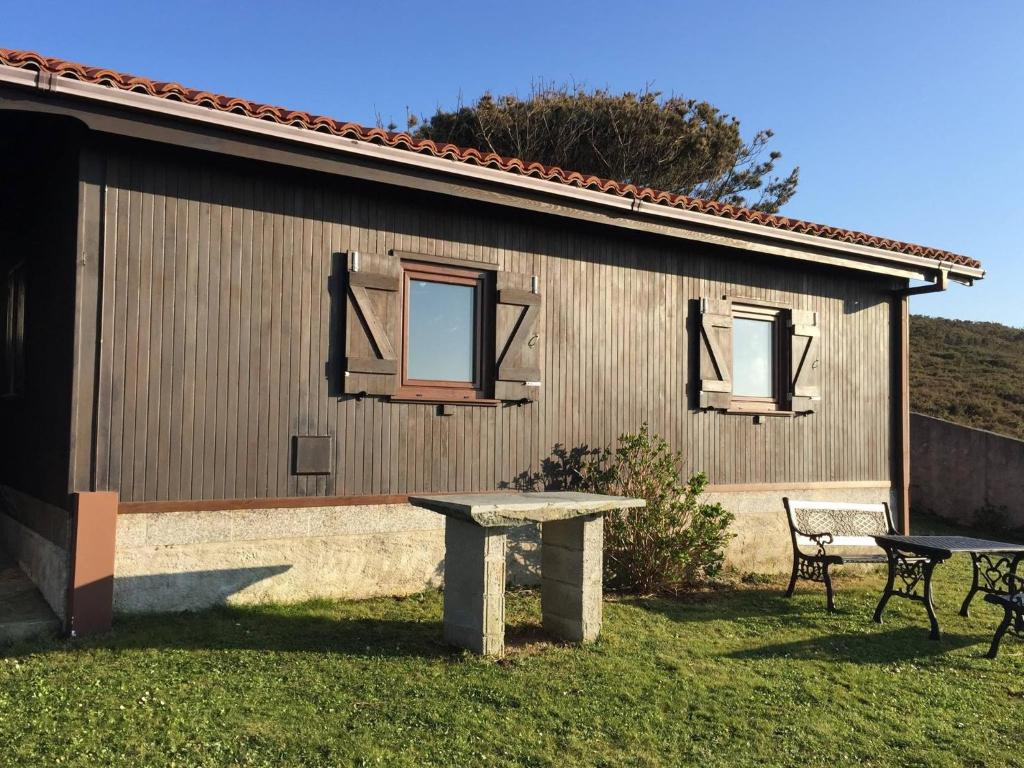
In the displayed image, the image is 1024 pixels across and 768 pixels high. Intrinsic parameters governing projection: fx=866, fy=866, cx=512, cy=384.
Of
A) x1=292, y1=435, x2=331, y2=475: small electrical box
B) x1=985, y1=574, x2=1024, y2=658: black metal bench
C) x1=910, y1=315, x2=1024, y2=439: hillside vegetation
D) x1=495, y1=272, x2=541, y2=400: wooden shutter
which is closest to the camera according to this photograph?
x1=985, y1=574, x2=1024, y2=658: black metal bench

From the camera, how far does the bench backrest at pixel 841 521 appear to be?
7852mm

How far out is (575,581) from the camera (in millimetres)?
5758

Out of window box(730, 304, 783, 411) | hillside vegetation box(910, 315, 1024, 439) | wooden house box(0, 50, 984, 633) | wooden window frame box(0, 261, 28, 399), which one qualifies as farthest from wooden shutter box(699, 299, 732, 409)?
hillside vegetation box(910, 315, 1024, 439)

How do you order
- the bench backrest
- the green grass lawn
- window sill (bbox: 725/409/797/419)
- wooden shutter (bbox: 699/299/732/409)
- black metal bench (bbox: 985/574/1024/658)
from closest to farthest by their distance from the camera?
the green grass lawn
black metal bench (bbox: 985/574/1024/658)
the bench backrest
wooden shutter (bbox: 699/299/732/409)
window sill (bbox: 725/409/797/419)

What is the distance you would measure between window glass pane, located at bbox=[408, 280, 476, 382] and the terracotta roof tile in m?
1.12

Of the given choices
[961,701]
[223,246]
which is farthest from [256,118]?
[961,701]

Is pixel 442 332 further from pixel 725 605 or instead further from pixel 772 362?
pixel 772 362

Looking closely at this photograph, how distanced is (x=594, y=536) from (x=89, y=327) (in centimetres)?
367

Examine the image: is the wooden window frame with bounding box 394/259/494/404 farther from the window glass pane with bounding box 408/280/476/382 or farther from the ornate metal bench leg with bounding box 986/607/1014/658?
the ornate metal bench leg with bounding box 986/607/1014/658

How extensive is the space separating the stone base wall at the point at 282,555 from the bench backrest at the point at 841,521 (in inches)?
94.9

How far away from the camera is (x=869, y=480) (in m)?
10.1

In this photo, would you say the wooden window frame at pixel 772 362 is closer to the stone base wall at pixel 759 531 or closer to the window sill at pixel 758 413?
the window sill at pixel 758 413

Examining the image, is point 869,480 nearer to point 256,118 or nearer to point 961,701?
point 961,701

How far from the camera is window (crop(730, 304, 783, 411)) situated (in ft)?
30.3
